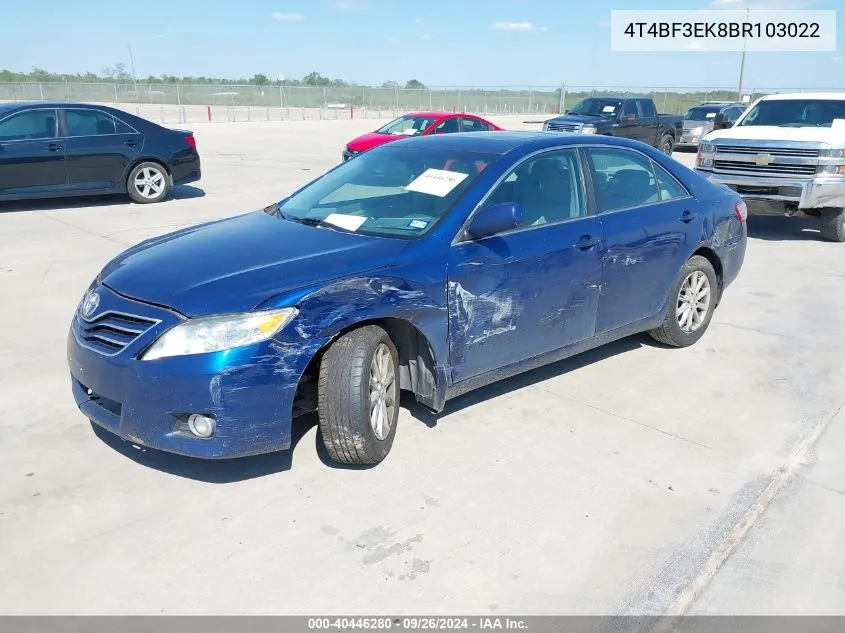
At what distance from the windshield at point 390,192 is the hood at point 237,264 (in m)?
0.19

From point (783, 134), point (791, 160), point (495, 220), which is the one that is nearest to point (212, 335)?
point (495, 220)

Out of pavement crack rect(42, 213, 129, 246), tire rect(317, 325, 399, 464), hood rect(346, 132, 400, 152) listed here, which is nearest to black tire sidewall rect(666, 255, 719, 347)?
tire rect(317, 325, 399, 464)

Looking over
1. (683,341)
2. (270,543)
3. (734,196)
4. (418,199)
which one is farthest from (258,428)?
(734,196)

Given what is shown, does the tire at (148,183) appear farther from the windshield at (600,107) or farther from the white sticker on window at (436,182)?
the windshield at (600,107)

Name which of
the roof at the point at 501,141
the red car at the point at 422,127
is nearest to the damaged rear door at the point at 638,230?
the roof at the point at 501,141

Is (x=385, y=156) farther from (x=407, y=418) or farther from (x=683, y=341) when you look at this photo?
(x=683, y=341)

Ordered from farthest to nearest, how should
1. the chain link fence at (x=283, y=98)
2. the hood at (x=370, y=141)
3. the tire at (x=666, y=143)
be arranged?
the chain link fence at (x=283, y=98), the tire at (x=666, y=143), the hood at (x=370, y=141)

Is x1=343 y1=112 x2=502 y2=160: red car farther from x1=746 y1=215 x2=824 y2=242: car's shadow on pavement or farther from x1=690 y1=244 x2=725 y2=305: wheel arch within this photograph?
x1=690 y1=244 x2=725 y2=305: wheel arch

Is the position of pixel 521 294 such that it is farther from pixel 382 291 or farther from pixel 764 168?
pixel 764 168

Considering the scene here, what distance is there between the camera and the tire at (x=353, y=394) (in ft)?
11.2

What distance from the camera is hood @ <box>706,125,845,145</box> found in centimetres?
919

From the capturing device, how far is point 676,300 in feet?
17.4

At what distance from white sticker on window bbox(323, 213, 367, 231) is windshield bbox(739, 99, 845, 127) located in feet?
27.8

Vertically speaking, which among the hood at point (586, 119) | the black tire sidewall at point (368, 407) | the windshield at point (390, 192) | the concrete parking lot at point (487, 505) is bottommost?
the concrete parking lot at point (487, 505)
